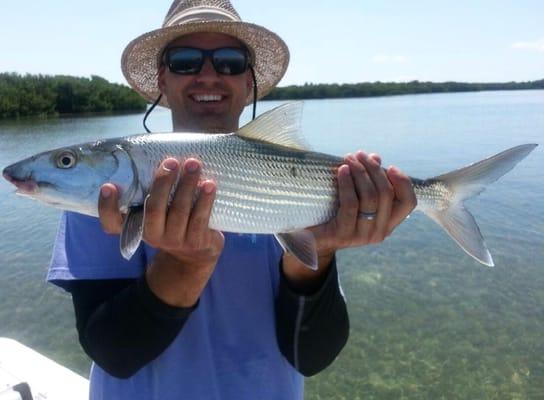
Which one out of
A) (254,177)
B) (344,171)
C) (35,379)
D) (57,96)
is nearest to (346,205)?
(344,171)

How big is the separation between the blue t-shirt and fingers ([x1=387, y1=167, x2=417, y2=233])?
715 mm

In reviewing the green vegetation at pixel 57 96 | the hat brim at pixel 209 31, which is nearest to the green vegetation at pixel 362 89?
the green vegetation at pixel 57 96

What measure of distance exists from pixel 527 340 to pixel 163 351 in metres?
6.12

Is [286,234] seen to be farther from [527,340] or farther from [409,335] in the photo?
[527,340]

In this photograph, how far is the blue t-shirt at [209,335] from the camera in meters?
2.11

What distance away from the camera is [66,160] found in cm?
212

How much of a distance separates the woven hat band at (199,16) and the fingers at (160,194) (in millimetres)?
1179

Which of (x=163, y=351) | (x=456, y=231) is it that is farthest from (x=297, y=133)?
(x=163, y=351)

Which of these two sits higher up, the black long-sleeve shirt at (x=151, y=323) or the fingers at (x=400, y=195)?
the fingers at (x=400, y=195)

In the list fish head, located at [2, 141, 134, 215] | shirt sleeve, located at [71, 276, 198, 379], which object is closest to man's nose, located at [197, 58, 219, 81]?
fish head, located at [2, 141, 134, 215]

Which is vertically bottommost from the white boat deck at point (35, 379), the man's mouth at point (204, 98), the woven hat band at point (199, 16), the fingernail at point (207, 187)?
the white boat deck at point (35, 379)

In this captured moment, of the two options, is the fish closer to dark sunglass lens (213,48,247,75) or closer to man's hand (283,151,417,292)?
man's hand (283,151,417,292)

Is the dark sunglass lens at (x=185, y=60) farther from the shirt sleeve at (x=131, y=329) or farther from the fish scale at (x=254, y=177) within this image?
the shirt sleeve at (x=131, y=329)

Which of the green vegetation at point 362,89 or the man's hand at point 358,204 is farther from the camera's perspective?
the green vegetation at point 362,89
